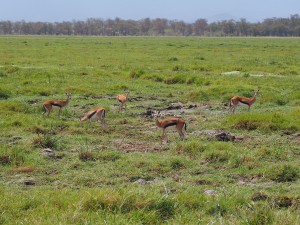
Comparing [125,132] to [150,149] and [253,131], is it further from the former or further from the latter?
[253,131]

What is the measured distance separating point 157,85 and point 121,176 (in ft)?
44.1

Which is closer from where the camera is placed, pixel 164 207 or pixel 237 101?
pixel 164 207

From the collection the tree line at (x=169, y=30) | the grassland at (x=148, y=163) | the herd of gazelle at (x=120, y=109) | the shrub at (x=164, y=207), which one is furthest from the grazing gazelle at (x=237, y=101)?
the tree line at (x=169, y=30)

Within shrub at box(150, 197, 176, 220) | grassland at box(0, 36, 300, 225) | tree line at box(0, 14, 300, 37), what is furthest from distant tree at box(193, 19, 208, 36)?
shrub at box(150, 197, 176, 220)

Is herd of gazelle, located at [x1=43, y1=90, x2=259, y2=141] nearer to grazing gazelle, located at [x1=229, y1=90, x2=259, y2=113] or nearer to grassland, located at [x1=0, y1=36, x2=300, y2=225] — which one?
grazing gazelle, located at [x1=229, y1=90, x2=259, y2=113]

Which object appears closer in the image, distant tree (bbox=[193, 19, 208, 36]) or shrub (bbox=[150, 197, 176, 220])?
shrub (bbox=[150, 197, 176, 220])

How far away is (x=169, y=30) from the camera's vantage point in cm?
19775

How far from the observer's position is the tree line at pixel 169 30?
6860 inches

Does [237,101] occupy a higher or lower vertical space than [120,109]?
higher

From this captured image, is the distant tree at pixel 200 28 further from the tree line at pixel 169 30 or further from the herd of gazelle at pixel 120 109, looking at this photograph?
the herd of gazelle at pixel 120 109

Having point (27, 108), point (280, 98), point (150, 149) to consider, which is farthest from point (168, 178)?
point (280, 98)

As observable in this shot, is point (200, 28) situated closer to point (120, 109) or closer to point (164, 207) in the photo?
point (120, 109)

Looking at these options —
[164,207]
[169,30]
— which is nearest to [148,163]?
[164,207]

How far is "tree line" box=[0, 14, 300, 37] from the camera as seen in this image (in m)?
174
